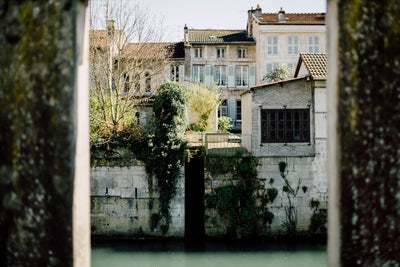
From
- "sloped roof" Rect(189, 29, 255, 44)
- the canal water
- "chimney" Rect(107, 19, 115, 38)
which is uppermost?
"sloped roof" Rect(189, 29, 255, 44)

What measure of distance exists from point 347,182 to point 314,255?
10217 mm

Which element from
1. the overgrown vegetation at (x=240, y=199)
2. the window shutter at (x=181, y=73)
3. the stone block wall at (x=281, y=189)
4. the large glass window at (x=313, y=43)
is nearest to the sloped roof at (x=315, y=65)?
the stone block wall at (x=281, y=189)

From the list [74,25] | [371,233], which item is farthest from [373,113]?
[74,25]

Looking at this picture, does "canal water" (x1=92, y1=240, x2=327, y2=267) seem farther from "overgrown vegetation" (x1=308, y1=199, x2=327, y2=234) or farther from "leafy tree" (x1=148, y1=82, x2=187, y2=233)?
"leafy tree" (x1=148, y1=82, x2=187, y2=233)

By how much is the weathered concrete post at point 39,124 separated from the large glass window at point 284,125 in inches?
453

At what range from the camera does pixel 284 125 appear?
1298cm

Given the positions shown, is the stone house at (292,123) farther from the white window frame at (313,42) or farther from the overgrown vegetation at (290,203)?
the white window frame at (313,42)

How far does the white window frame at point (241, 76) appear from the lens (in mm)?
28516

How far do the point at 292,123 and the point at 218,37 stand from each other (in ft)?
58.5

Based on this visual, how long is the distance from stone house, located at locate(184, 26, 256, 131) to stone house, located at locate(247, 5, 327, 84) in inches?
88.5

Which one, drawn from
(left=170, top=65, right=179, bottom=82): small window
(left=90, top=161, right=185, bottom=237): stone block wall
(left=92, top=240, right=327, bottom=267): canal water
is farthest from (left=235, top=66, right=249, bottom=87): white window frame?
(left=92, top=240, right=327, bottom=267): canal water

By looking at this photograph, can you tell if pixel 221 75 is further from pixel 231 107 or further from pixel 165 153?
pixel 165 153

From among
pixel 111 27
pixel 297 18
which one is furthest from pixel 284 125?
pixel 297 18

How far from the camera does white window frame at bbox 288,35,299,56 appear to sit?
2567 cm
